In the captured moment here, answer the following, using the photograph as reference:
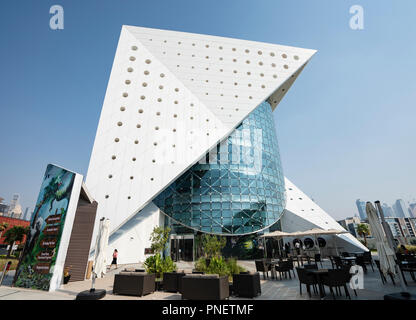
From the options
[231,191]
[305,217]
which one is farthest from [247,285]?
[305,217]

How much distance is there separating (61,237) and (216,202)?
12.8 meters

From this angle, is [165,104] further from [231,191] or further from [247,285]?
[247,285]

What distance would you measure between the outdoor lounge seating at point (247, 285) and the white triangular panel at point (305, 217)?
15400 mm

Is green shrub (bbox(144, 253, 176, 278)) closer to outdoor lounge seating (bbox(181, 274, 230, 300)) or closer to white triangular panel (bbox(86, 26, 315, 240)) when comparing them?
outdoor lounge seating (bbox(181, 274, 230, 300))

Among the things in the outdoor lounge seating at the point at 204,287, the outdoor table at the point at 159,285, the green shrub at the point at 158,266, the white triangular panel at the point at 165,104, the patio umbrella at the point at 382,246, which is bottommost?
the outdoor table at the point at 159,285

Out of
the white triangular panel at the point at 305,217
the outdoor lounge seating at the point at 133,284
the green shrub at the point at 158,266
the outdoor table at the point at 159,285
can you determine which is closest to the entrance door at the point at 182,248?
the white triangular panel at the point at 305,217

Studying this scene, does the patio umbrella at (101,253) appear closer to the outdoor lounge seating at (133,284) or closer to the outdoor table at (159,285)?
the outdoor lounge seating at (133,284)

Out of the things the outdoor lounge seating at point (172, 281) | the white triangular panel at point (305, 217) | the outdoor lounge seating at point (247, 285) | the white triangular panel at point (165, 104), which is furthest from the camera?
the white triangular panel at point (305, 217)

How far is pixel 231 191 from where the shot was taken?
18969mm

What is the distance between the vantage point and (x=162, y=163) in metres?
14.5

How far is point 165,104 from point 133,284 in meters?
13.5

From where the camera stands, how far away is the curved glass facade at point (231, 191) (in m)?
18.2

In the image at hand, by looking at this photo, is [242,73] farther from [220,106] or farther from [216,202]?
[216,202]
